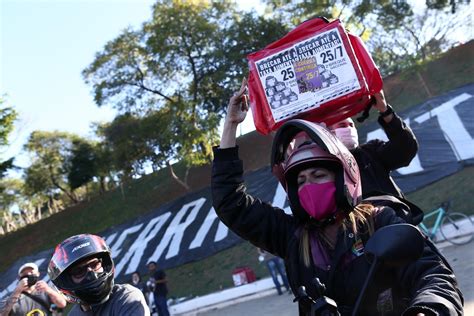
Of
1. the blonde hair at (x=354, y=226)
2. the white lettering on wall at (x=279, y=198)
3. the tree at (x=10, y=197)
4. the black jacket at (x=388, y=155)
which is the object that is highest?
A: the tree at (x=10, y=197)

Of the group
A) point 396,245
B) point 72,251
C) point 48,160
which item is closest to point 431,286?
point 396,245

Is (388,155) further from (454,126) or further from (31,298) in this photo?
(454,126)

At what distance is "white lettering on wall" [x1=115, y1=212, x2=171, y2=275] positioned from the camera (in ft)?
61.7

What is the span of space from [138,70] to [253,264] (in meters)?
14.0

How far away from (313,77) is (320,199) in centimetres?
129

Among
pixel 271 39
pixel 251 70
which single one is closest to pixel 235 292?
pixel 251 70

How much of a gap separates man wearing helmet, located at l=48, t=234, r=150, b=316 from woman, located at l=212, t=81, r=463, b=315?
3.84 ft

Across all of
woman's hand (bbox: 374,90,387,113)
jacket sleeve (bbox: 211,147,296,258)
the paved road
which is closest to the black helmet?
jacket sleeve (bbox: 211,147,296,258)

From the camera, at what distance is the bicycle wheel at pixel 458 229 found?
11.0 m

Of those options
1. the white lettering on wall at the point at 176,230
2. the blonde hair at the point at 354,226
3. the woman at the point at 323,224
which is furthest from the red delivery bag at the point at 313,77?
the white lettering on wall at the point at 176,230

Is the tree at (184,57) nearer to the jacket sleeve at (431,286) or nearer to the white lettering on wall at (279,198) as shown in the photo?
the white lettering on wall at (279,198)

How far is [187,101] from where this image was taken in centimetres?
2536

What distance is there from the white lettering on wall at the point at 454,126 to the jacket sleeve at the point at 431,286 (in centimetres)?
1279

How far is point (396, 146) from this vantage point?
3.03 meters
